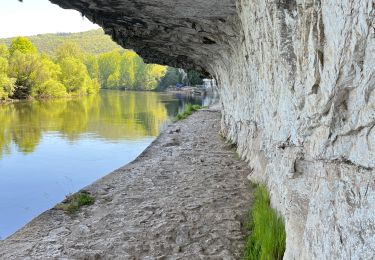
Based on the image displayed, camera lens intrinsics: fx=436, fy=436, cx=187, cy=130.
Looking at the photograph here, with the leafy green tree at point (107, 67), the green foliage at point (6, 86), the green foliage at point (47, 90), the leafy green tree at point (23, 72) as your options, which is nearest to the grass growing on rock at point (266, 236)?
the green foliage at point (6, 86)

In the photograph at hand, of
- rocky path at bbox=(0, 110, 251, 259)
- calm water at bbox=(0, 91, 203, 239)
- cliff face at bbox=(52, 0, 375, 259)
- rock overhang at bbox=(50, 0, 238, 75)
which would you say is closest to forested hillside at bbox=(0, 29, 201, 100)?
calm water at bbox=(0, 91, 203, 239)

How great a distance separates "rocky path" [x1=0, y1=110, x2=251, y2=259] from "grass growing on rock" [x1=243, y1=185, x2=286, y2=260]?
0.29 m

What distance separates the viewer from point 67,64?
87375mm

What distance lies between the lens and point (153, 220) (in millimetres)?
9164

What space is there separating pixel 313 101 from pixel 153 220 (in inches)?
218

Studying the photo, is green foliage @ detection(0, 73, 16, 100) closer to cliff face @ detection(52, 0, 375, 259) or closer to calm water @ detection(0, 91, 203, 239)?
calm water @ detection(0, 91, 203, 239)

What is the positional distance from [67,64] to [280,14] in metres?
86.1

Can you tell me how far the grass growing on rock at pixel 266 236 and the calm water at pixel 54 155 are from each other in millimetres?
7643

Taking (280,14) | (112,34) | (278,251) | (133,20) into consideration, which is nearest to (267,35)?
(280,14)

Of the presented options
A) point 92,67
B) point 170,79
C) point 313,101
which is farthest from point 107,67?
point 313,101

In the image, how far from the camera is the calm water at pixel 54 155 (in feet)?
50.2

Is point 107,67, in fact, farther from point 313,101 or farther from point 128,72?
point 313,101

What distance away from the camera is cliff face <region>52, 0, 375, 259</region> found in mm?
3244

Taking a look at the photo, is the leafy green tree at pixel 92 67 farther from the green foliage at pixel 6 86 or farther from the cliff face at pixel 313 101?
the cliff face at pixel 313 101
